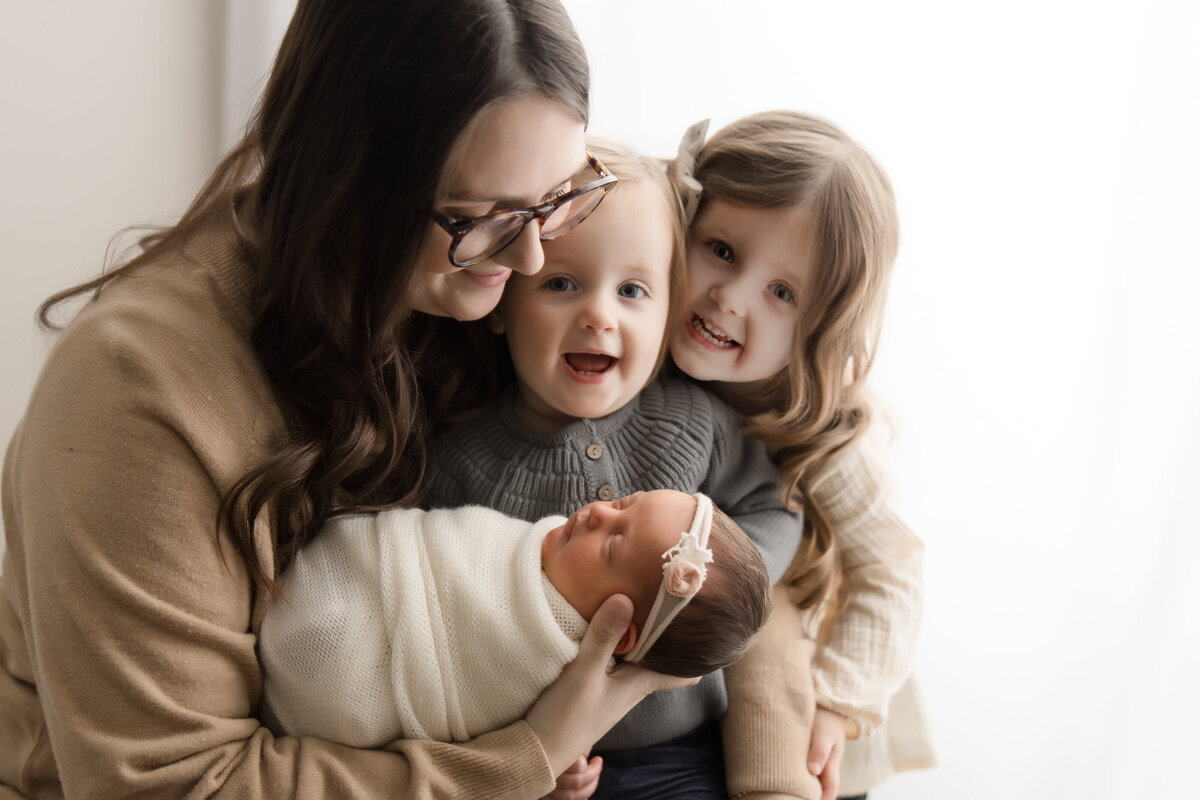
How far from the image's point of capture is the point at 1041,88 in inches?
71.0

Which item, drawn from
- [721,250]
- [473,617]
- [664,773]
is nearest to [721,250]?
[721,250]

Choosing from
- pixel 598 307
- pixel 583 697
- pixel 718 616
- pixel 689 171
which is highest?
pixel 689 171

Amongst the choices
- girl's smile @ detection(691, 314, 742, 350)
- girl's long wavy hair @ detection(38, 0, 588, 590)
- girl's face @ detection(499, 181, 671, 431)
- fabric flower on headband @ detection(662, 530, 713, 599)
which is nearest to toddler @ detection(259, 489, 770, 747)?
fabric flower on headband @ detection(662, 530, 713, 599)

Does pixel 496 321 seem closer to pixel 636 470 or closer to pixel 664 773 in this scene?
pixel 636 470

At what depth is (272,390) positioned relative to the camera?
1341 mm

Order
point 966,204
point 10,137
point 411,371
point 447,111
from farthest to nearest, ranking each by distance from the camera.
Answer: point 10,137 → point 966,204 → point 411,371 → point 447,111

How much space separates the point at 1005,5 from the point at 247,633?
1.58 metres

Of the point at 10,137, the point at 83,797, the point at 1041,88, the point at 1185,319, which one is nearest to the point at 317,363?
the point at 83,797

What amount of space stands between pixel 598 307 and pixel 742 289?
257 millimetres

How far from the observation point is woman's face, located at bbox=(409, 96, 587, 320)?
117 cm

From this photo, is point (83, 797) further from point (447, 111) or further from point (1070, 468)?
point (1070, 468)

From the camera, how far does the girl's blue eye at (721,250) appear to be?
1.66 meters

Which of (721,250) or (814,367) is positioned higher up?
(721,250)

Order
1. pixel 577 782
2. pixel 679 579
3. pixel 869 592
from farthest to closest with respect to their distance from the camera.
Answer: pixel 869 592
pixel 577 782
pixel 679 579
